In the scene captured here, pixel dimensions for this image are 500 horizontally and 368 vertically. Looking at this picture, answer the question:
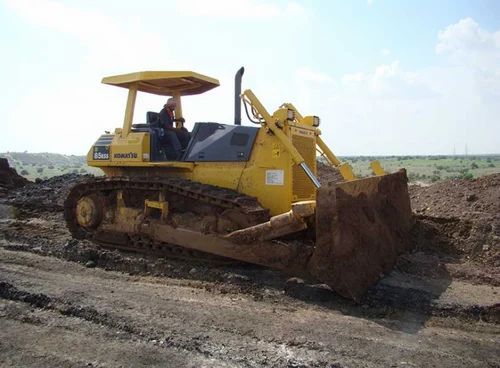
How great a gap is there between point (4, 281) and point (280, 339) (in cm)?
367

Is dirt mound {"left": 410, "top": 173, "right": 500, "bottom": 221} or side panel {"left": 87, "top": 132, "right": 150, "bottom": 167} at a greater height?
side panel {"left": 87, "top": 132, "right": 150, "bottom": 167}

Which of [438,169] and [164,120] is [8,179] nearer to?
[164,120]

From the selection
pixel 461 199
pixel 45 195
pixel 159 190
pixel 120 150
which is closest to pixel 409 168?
pixel 461 199

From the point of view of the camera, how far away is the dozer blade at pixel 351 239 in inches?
228

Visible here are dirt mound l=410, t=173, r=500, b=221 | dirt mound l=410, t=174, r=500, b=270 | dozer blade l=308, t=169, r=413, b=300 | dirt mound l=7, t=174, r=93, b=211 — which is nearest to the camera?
dozer blade l=308, t=169, r=413, b=300

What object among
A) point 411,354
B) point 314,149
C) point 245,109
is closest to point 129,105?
point 245,109

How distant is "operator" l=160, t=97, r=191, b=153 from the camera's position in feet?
29.0

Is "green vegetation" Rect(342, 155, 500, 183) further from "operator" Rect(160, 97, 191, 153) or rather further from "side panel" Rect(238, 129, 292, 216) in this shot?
"side panel" Rect(238, 129, 292, 216)

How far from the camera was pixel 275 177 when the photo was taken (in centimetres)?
724

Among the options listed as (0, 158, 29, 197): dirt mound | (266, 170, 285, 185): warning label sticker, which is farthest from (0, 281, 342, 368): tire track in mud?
(0, 158, 29, 197): dirt mound

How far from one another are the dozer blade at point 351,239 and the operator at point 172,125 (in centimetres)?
353

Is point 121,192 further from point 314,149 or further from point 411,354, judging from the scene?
point 411,354

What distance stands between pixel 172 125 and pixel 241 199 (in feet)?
8.83

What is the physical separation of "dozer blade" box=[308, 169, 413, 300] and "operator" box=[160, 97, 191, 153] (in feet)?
11.6
